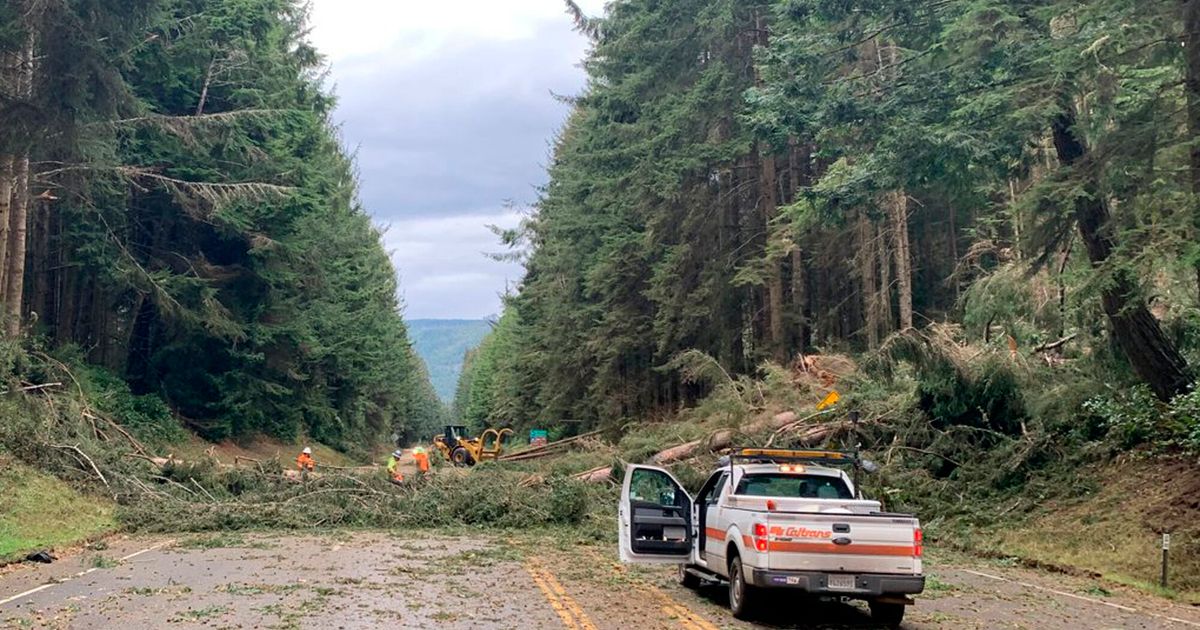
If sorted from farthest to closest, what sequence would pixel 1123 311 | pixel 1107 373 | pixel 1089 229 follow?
pixel 1107 373, pixel 1089 229, pixel 1123 311

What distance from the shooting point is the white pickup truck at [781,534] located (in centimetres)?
952

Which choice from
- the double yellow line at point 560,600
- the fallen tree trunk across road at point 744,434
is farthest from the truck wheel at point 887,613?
the fallen tree trunk across road at point 744,434

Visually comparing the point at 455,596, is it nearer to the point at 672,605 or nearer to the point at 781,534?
the point at 672,605

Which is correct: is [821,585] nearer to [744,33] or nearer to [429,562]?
[429,562]

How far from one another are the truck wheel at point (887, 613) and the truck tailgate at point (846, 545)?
0.66m

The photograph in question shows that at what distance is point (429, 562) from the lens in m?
15.1

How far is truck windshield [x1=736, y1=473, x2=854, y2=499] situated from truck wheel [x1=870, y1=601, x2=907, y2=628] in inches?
67.6

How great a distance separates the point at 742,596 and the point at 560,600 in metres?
2.20

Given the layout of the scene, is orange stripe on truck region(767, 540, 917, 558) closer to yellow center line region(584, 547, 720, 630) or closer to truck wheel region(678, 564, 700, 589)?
yellow center line region(584, 547, 720, 630)

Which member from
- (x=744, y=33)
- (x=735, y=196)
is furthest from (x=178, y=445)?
(x=744, y=33)

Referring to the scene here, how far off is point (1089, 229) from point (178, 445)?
29611mm

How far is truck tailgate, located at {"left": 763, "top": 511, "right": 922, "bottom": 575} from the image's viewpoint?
31.2 feet

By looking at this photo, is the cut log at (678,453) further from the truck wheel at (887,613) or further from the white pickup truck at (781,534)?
the truck wheel at (887,613)

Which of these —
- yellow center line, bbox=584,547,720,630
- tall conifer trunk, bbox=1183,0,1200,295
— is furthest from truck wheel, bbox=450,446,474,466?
tall conifer trunk, bbox=1183,0,1200,295
